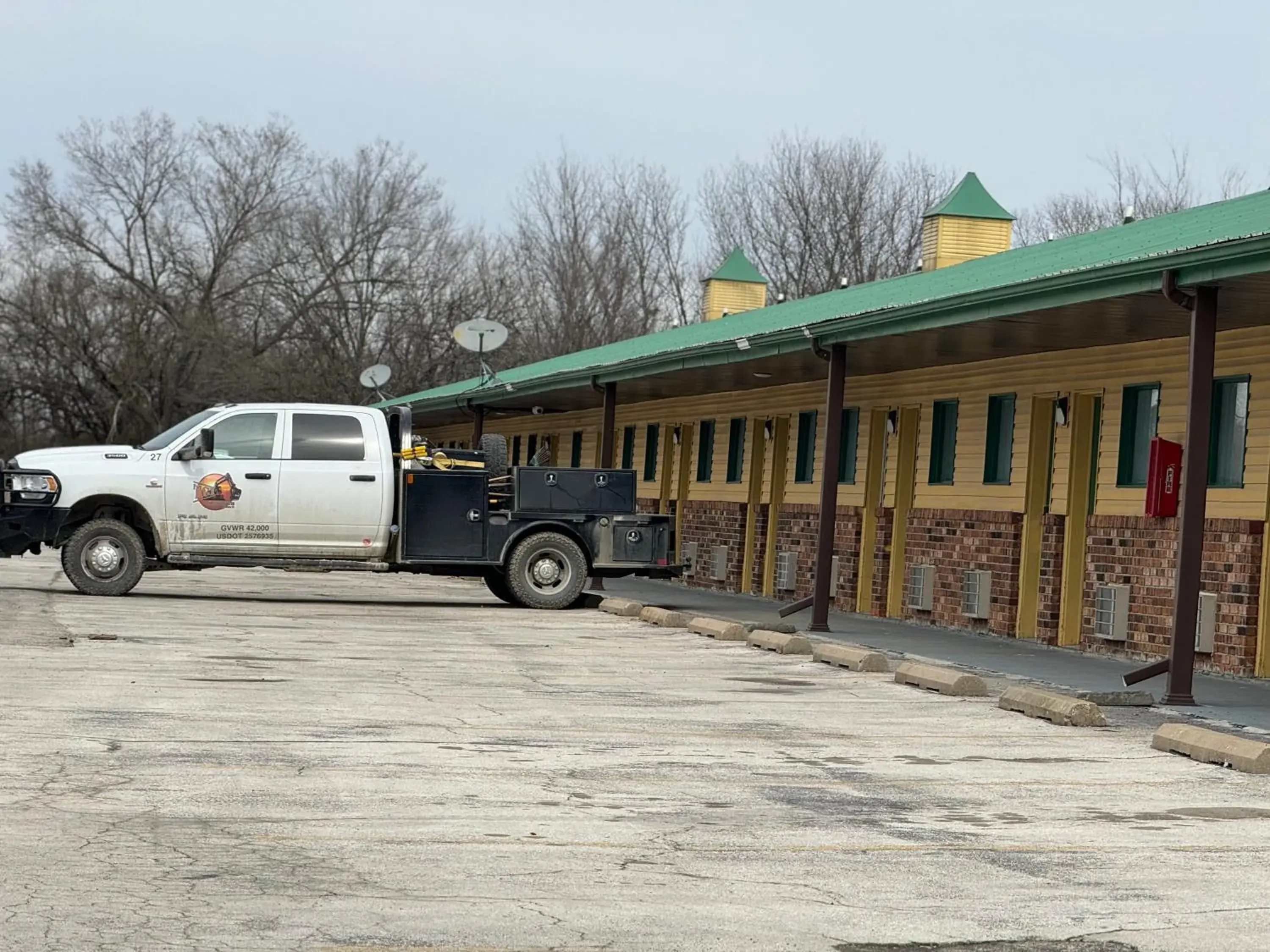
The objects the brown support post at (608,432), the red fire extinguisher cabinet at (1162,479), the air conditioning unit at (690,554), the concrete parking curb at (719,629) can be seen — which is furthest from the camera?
the air conditioning unit at (690,554)

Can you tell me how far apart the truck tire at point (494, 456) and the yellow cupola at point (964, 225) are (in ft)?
39.0

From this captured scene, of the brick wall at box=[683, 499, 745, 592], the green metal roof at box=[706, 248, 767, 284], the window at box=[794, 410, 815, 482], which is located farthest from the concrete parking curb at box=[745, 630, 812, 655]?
the green metal roof at box=[706, 248, 767, 284]

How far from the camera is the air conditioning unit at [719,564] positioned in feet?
93.4

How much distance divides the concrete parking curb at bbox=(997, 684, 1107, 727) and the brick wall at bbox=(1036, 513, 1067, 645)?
19.8 ft

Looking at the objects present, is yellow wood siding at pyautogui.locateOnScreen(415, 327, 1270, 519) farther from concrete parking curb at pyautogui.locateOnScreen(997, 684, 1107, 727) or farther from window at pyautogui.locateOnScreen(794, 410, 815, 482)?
concrete parking curb at pyautogui.locateOnScreen(997, 684, 1107, 727)

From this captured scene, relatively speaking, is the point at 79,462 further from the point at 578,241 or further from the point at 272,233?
the point at 578,241

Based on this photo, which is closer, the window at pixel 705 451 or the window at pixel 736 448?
the window at pixel 736 448

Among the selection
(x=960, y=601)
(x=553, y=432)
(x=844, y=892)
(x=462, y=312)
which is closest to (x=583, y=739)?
(x=844, y=892)

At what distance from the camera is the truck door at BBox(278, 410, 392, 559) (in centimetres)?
2105

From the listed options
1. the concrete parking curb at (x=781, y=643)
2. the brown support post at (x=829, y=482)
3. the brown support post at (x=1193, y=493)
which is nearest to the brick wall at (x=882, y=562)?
the brown support post at (x=829, y=482)

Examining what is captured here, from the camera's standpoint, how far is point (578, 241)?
69.5 metres

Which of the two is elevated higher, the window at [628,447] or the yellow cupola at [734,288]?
the yellow cupola at [734,288]

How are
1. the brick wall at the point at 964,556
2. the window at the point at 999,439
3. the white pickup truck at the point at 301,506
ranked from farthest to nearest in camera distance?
the white pickup truck at the point at 301,506, the window at the point at 999,439, the brick wall at the point at 964,556

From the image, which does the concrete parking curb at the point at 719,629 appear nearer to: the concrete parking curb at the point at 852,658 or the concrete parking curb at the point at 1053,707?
the concrete parking curb at the point at 852,658
